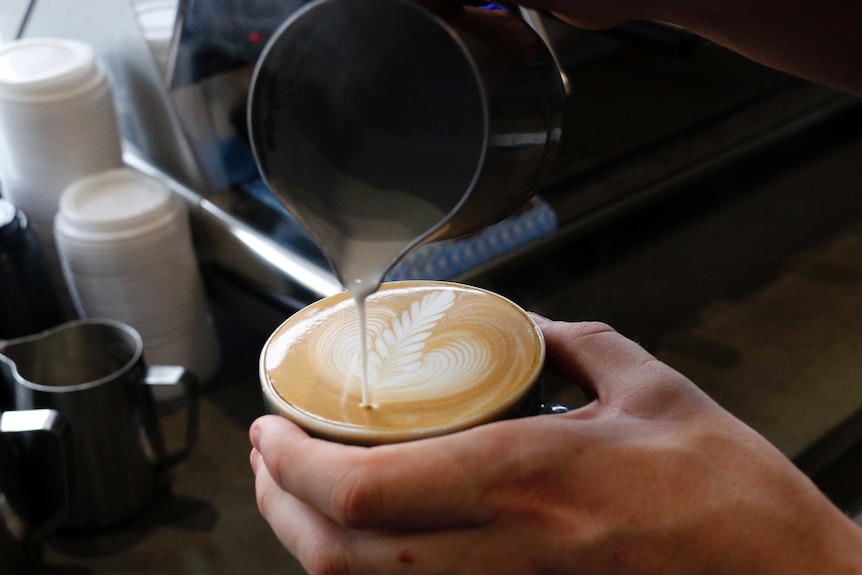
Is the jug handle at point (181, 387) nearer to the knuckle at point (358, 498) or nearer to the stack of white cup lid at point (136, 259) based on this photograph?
the stack of white cup lid at point (136, 259)

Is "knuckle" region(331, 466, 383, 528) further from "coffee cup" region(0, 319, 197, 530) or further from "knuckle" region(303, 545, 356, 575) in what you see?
"coffee cup" region(0, 319, 197, 530)

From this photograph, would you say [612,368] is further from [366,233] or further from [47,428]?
[47,428]

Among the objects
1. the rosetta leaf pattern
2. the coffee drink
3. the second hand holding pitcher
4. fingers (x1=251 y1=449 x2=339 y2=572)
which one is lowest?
fingers (x1=251 y1=449 x2=339 y2=572)

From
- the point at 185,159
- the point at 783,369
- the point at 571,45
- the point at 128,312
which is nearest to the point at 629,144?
the point at 571,45

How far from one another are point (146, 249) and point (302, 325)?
0.49m

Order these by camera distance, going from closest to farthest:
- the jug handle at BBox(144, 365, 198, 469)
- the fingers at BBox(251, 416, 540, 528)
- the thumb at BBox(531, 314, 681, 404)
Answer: the fingers at BBox(251, 416, 540, 528) < the thumb at BBox(531, 314, 681, 404) < the jug handle at BBox(144, 365, 198, 469)

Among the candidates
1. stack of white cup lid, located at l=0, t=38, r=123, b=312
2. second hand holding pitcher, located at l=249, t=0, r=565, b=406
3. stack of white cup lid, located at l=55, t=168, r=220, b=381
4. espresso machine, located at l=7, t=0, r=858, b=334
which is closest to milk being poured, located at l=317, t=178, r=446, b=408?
second hand holding pitcher, located at l=249, t=0, r=565, b=406

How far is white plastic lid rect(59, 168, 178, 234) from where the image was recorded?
1146 mm

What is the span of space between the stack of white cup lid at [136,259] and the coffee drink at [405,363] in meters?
0.48

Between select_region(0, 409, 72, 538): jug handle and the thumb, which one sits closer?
the thumb

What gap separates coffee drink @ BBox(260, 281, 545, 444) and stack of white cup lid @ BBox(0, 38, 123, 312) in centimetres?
65

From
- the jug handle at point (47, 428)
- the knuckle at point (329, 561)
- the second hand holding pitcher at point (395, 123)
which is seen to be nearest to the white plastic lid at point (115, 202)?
the jug handle at point (47, 428)

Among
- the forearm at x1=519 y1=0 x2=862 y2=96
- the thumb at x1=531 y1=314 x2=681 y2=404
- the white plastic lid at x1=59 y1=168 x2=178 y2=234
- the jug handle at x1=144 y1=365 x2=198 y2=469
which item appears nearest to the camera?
the thumb at x1=531 y1=314 x2=681 y2=404

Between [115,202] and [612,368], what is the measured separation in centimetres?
80
